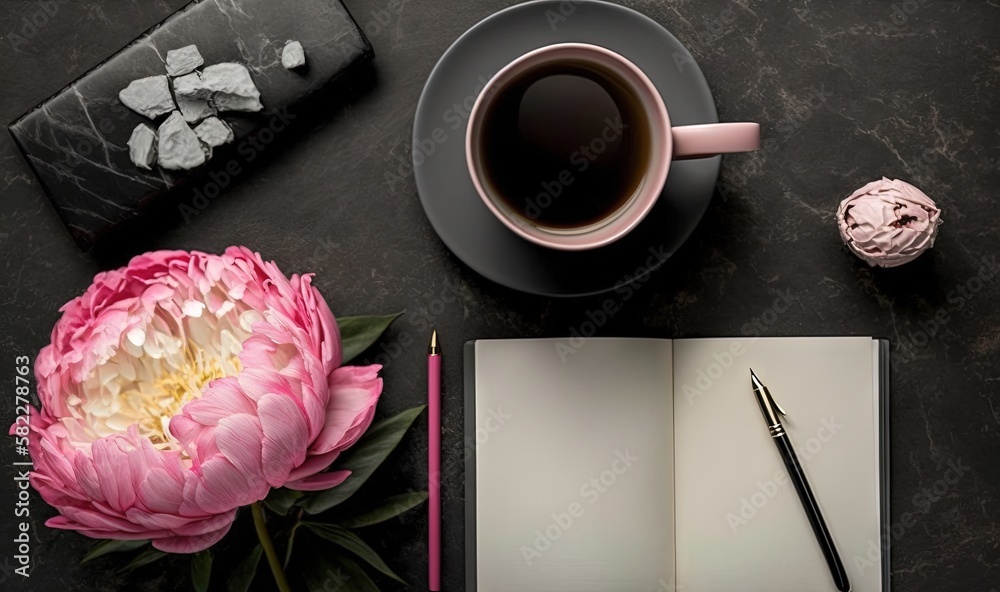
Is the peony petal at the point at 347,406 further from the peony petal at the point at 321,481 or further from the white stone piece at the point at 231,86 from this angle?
the white stone piece at the point at 231,86

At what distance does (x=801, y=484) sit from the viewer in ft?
2.18

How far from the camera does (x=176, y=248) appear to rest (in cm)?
69

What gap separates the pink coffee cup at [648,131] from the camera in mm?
532

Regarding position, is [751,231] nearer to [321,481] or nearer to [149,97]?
[321,481]

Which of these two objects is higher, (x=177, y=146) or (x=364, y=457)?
(x=177, y=146)

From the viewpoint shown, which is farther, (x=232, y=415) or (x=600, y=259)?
(x=600, y=259)

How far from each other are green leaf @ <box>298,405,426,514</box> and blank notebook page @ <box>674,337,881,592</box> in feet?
0.81

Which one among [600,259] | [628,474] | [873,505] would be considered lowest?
[873,505]

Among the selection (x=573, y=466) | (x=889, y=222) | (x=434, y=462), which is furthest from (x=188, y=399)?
(x=889, y=222)

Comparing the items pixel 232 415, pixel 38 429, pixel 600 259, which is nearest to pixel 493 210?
pixel 600 259

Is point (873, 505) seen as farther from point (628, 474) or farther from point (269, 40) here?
point (269, 40)

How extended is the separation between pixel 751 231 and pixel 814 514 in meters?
0.26

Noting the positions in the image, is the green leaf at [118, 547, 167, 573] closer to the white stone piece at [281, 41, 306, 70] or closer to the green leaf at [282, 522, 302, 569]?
the green leaf at [282, 522, 302, 569]

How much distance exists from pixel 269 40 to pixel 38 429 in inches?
14.5
